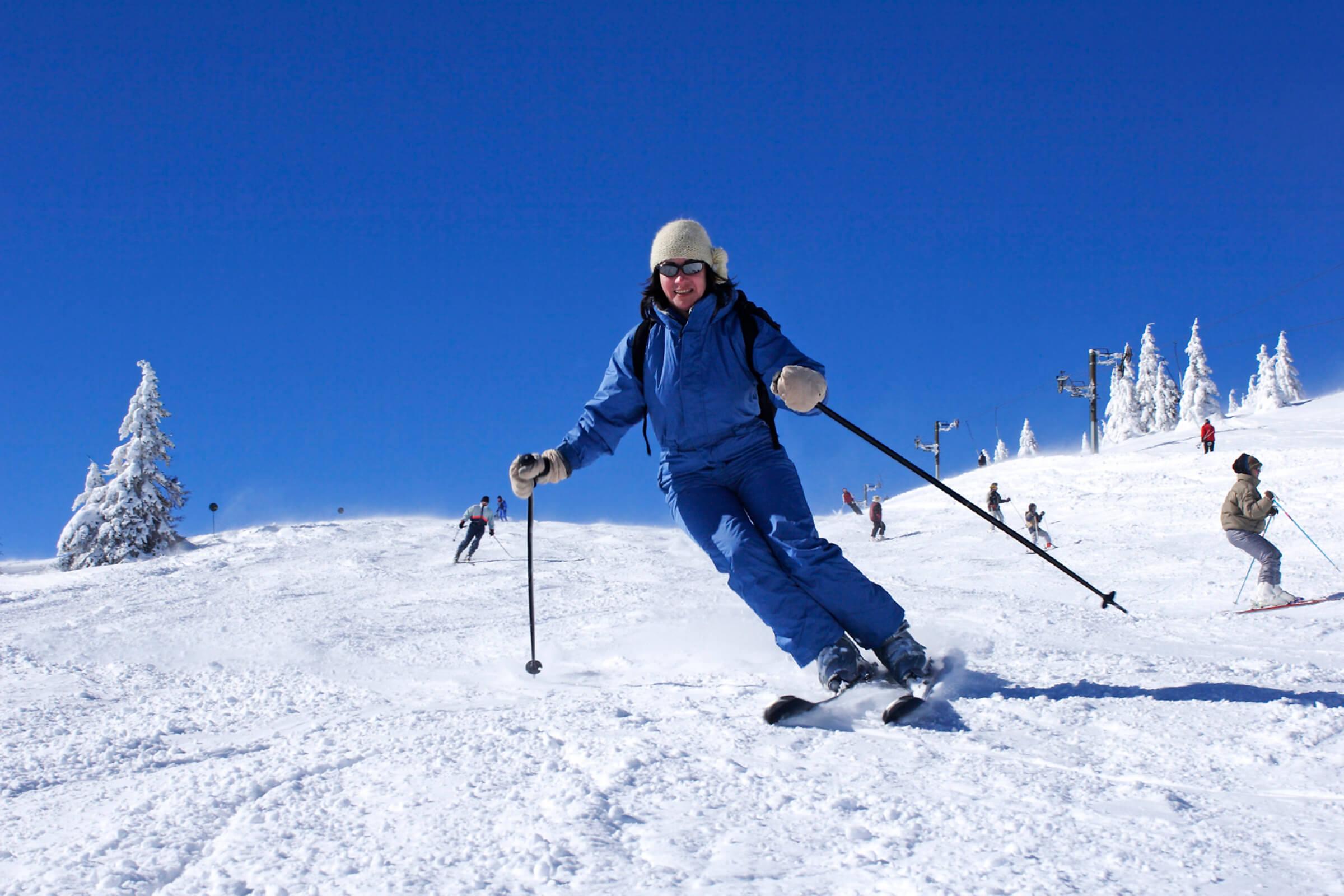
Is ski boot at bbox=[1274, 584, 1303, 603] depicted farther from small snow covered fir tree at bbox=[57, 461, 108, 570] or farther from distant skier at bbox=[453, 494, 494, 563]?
small snow covered fir tree at bbox=[57, 461, 108, 570]

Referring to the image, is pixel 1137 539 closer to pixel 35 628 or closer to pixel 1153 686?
pixel 1153 686

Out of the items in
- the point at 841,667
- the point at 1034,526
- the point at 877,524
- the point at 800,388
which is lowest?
the point at 841,667

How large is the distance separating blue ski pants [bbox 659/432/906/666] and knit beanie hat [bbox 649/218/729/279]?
0.83 metres

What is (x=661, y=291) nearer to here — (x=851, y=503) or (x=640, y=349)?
(x=640, y=349)

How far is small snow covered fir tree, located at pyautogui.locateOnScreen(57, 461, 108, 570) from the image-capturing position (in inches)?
1165

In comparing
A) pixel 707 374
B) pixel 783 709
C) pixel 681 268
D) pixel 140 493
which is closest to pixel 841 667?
pixel 783 709

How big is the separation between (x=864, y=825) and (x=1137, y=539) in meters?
17.7

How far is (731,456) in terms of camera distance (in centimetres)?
345

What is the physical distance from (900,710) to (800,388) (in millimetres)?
1192

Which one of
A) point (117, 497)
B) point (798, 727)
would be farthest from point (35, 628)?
point (117, 497)

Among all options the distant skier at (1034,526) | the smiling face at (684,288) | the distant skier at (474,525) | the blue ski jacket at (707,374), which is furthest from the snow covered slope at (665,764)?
the distant skier at (1034,526)

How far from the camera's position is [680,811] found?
175 centimetres

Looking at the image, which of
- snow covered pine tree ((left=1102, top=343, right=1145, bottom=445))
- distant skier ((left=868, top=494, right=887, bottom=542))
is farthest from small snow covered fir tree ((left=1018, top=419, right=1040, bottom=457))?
distant skier ((left=868, top=494, right=887, bottom=542))

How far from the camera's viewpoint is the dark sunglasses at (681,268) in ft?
11.3
